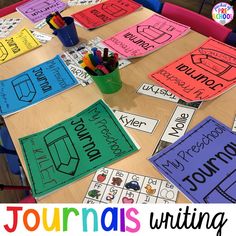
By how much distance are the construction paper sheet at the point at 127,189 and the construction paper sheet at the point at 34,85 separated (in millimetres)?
398

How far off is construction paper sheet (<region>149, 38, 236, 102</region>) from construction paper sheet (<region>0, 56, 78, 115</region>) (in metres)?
0.32

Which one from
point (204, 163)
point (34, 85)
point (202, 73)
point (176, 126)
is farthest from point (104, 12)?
point (204, 163)

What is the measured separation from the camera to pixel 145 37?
1104 millimetres

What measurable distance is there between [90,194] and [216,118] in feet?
1.29

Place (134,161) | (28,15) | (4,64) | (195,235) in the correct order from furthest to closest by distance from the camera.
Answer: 1. (28,15)
2. (4,64)
3. (134,161)
4. (195,235)

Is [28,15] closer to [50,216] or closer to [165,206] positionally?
[50,216]

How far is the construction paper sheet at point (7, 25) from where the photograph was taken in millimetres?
1333

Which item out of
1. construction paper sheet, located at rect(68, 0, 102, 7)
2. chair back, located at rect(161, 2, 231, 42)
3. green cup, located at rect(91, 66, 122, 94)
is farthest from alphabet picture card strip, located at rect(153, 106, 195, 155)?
construction paper sheet, located at rect(68, 0, 102, 7)

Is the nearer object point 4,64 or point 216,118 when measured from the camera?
point 216,118

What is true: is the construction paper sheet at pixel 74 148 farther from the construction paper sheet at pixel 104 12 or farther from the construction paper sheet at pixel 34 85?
the construction paper sheet at pixel 104 12

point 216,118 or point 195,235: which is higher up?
point 216,118

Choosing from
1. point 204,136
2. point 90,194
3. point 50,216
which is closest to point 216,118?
point 204,136

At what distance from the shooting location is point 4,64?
1157 millimetres

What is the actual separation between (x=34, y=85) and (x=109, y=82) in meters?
0.30
